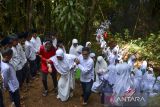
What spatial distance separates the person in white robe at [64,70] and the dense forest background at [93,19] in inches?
91.4

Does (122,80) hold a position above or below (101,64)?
below

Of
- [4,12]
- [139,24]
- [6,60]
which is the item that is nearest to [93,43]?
[139,24]

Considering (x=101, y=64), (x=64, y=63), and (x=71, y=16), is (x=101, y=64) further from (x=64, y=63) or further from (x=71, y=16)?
(x=71, y=16)

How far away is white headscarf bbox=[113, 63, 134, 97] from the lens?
8.05 meters

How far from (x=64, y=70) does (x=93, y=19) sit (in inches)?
196

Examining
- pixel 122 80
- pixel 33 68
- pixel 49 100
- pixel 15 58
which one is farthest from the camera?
pixel 33 68

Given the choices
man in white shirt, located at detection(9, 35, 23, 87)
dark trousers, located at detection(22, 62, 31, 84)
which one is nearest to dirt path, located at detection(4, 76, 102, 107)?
dark trousers, located at detection(22, 62, 31, 84)

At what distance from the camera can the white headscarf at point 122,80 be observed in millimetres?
8047

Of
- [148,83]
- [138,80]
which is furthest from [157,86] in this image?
[138,80]

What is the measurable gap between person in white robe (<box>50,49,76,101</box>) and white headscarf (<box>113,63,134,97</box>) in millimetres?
1338

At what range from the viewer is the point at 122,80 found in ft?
26.7

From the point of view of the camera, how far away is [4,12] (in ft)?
47.8

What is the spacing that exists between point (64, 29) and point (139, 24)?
5.39m

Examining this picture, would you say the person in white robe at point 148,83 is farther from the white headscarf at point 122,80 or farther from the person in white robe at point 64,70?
the person in white robe at point 64,70
